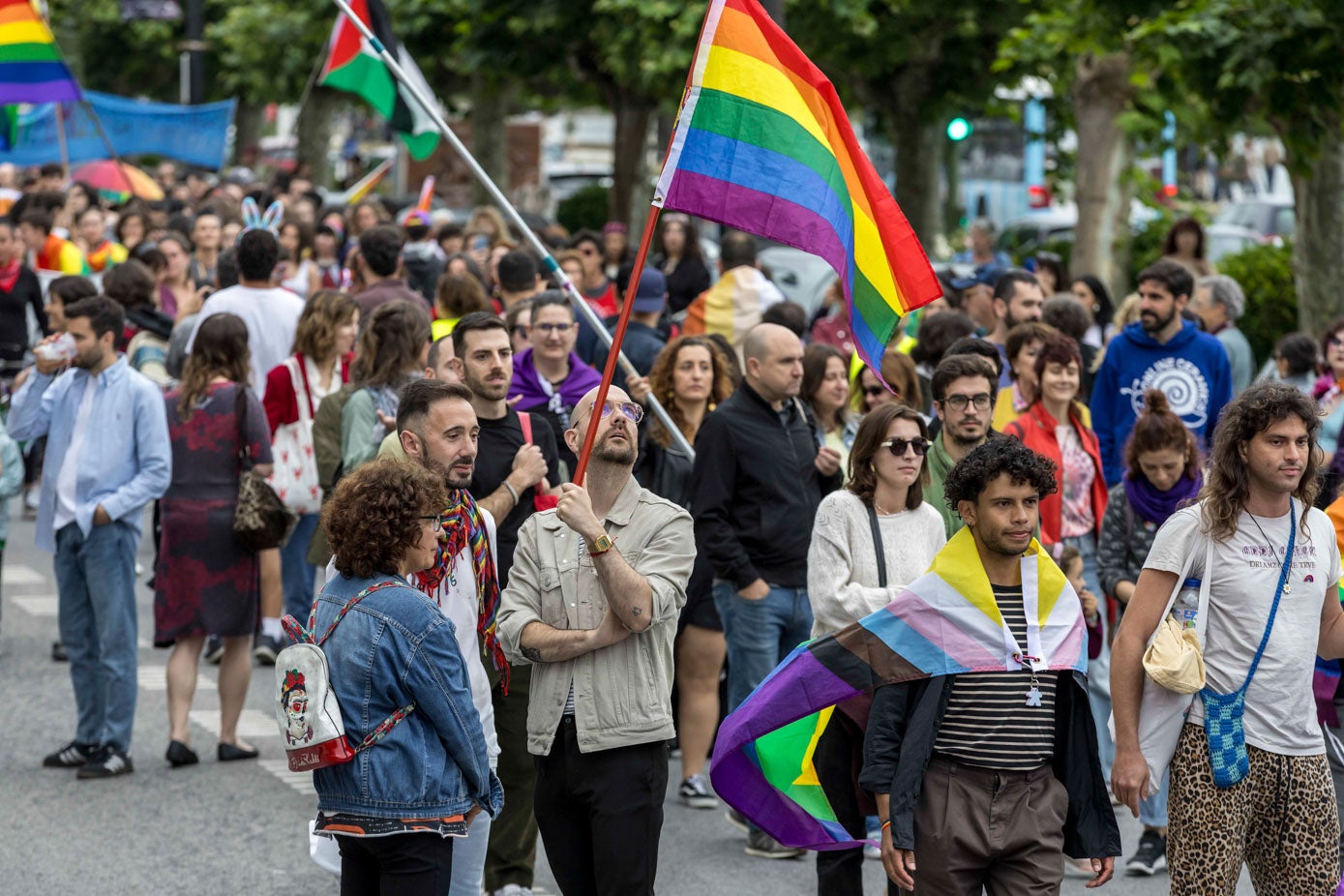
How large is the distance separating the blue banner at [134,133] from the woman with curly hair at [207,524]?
42.3 feet

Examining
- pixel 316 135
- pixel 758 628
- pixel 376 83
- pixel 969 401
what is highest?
pixel 316 135

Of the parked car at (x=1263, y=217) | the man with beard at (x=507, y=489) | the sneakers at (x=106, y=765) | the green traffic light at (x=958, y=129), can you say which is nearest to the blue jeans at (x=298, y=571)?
the sneakers at (x=106, y=765)

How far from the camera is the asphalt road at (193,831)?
6738mm

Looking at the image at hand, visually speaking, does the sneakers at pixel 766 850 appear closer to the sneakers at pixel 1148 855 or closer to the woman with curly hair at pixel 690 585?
the woman with curly hair at pixel 690 585

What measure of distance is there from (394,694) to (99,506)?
145 inches

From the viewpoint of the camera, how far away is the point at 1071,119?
22812 mm

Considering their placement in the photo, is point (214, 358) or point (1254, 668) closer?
point (1254, 668)

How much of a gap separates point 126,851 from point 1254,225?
29.5 m

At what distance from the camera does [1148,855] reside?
6.99 meters

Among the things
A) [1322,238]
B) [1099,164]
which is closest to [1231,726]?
[1322,238]

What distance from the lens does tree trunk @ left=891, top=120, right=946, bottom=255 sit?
2162cm

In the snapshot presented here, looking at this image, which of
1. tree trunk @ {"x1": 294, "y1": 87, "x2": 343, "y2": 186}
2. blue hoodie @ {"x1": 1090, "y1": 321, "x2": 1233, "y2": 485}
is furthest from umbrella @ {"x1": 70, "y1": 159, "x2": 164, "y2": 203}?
blue hoodie @ {"x1": 1090, "y1": 321, "x2": 1233, "y2": 485}

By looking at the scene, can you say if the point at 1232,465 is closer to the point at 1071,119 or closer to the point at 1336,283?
the point at 1336,283

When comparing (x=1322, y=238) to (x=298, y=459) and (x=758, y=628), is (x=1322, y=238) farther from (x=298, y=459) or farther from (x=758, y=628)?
(x=298, y=459)
